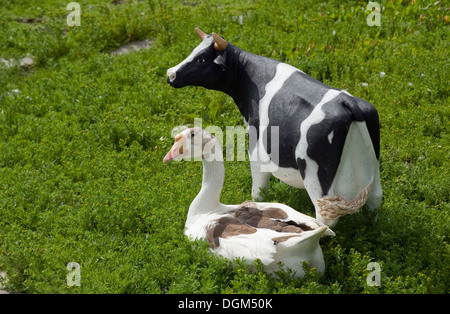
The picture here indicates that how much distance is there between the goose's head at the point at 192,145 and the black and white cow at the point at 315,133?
49 cm

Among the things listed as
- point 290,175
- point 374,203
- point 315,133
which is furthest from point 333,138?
point 374,203

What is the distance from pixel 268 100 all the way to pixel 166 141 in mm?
2479

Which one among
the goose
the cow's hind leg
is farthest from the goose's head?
the cow's hind leg

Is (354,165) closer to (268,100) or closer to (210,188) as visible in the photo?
(268,100)

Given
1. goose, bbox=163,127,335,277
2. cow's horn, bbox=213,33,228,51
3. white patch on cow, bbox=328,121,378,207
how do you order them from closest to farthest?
goose, bbox=163,127,335,277 < white patch on cow, bbox=328,121,378,207 < cow's horn, bbox=213,33,228,51

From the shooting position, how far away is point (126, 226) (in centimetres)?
597

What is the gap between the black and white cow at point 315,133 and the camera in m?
4.91

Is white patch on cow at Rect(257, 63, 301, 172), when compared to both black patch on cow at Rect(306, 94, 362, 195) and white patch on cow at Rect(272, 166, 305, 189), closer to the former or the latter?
white patch on cow at Rect(272, 166, 305, 189)

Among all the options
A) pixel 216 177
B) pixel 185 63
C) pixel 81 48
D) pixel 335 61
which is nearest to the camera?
pixel 216 177

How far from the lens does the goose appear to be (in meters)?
4.83

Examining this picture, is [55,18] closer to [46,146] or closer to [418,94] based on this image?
[46,146]

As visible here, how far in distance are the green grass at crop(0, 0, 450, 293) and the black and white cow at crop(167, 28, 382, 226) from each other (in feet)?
1.89
